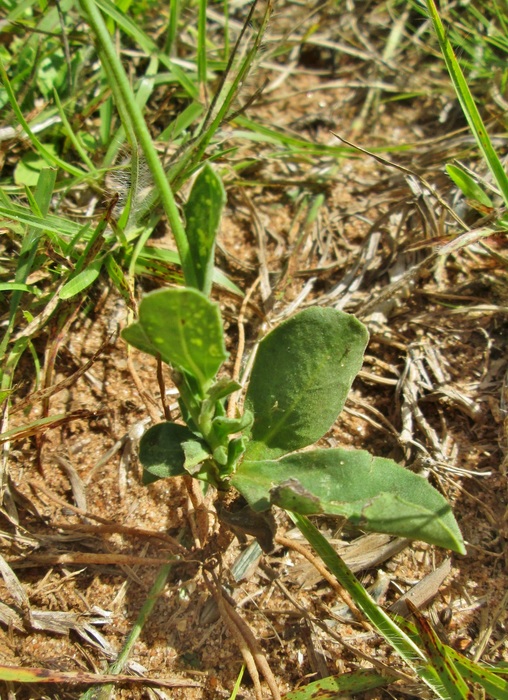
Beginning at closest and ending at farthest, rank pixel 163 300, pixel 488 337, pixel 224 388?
pixel 163 300
pixel 224 388
pixel 488 337

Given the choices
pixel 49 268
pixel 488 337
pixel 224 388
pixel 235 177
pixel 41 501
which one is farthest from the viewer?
pixel 235 177

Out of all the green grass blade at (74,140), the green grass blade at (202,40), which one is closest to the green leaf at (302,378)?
the green grass blade at (74,140)

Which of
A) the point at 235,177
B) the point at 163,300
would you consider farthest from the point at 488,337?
the point at 163,300

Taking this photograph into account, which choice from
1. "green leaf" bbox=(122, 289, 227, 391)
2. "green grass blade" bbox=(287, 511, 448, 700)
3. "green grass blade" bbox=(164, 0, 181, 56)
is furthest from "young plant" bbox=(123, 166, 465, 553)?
"green grass blade" bbox=(164, 0, 181, 56)

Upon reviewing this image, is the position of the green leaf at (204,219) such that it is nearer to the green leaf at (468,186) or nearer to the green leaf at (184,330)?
the green leaf at (184,330)

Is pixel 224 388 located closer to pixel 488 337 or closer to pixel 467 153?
pixel 488 337

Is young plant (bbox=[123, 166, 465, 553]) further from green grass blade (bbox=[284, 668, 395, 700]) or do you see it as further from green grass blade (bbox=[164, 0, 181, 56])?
green grass blade (bbox=[164, 0, 181, 56])
